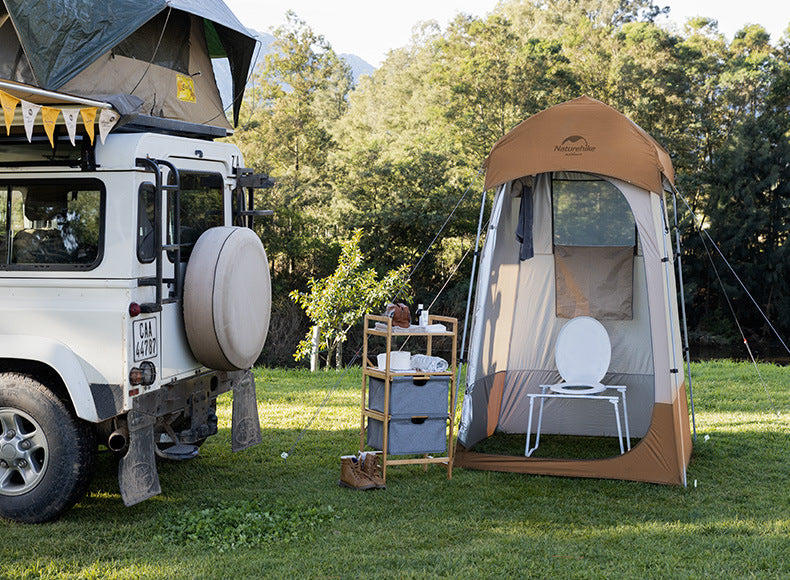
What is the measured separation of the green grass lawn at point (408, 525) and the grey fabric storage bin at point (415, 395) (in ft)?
1.50

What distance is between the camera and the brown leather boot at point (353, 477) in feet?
16.0

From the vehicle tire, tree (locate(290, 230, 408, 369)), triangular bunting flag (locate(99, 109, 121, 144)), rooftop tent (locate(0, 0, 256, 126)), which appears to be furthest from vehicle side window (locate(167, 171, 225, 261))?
tree (locate(290, 230, 408, 369))

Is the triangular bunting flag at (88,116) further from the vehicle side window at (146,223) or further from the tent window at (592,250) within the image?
the tent window at (592,250)

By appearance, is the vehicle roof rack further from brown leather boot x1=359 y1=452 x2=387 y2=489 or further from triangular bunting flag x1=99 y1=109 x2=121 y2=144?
brown leather boot x1=359 y1=452 x2=387 y2=489

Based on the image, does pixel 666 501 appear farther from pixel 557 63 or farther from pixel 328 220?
pixel 557 63

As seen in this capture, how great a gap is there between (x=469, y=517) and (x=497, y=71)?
21708 millimetres

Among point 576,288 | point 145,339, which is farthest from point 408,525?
point 576,288

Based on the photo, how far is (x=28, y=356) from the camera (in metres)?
4.05

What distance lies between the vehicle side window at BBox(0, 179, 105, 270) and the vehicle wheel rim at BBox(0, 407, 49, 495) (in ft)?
2.52

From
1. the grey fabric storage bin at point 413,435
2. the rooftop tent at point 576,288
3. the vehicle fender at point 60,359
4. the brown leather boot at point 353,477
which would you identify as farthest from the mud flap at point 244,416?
the rooftop tent at point 576,288

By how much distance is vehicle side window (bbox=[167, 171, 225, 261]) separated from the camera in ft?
15.0

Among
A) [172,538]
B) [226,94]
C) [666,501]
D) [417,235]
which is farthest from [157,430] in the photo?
[417,235]

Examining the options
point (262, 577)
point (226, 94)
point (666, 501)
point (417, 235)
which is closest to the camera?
point (262, 577)

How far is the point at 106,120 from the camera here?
3852 millimetres
